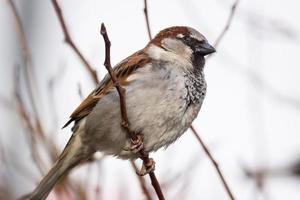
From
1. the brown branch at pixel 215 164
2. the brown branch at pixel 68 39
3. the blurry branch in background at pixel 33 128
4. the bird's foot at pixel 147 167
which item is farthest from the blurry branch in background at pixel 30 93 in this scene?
the brown branch at pixel 215 164

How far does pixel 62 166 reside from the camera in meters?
3.74

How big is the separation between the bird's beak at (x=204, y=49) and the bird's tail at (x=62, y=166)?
0.80m

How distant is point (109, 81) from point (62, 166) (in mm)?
515

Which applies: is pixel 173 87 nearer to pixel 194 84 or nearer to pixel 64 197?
pixel 194 84

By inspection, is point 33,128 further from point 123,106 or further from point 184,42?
point 184,42

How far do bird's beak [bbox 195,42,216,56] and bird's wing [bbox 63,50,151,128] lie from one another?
31 centimetres

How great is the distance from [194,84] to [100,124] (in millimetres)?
515

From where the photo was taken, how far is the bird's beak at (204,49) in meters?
3.82

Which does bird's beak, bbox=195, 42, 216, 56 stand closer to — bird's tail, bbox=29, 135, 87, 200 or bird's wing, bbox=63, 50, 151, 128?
bird's wing, bbox=63, 50, 151, 128

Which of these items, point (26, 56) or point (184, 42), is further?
point (184, 42)

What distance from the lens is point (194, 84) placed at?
11.9 ft

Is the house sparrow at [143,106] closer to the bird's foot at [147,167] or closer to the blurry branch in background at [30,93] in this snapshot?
the bird's foot at [147,167]

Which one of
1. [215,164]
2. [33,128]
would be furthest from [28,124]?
[215,164]

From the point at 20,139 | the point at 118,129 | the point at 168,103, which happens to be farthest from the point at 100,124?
the point at 20,139
